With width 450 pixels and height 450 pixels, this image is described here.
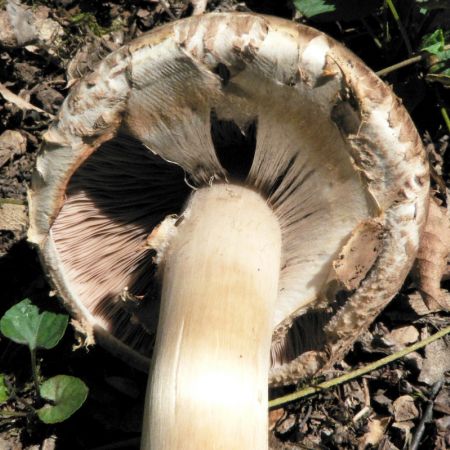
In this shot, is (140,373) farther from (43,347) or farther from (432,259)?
(432,259)

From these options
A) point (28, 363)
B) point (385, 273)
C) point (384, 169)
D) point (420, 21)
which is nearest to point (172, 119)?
point (384, 169)

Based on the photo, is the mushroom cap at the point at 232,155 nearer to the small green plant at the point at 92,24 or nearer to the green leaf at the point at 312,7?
the green leaf at the point at 312,7

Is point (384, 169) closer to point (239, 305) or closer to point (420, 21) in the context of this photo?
point (239, 305)

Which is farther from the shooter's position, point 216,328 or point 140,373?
point 140,373

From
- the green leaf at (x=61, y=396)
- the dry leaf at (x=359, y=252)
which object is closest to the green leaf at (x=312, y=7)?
the dry leaf at (x=359, y=252)

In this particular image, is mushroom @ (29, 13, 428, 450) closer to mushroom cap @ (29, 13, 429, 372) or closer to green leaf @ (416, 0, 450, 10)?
mushroom cap @ (29, 13, 429, 372)

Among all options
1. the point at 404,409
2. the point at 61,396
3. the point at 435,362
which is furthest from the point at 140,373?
the point at 435,362
